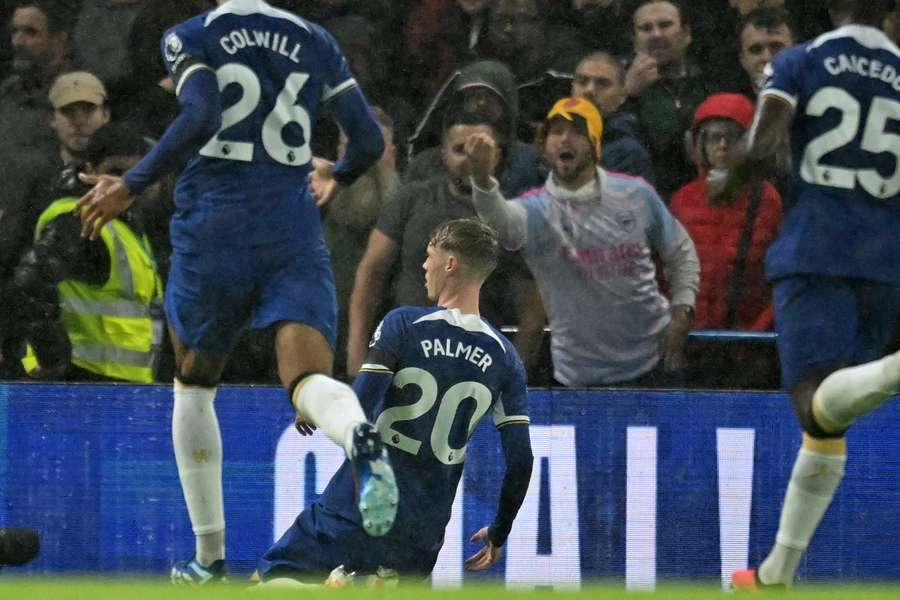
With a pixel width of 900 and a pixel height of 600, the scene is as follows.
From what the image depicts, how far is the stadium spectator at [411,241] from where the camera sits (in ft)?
26.0

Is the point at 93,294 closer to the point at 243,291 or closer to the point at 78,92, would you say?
the point at 78,92

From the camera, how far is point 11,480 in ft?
26.5

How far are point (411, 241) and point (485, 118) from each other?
65 centimetres

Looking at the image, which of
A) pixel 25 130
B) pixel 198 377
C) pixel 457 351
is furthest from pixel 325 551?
pixel 25 130

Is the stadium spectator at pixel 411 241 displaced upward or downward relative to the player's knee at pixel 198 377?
upward

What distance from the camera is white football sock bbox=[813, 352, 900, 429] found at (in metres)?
5.59

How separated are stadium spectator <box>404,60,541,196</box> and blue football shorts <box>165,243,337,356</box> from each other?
1.78 meters

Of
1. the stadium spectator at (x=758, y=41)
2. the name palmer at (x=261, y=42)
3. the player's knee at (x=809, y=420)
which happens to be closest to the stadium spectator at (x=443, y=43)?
the stadium spectator at (x=758, y=41)

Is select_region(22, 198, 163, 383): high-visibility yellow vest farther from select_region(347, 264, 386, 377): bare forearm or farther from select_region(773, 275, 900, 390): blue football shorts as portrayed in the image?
select_region(773, 275, 900, 390): blue football shorts

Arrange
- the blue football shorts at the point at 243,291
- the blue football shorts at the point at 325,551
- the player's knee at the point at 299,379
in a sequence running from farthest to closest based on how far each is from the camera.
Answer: the blue football shorts at the point at 243,291 < the player's knee at the point at 299,379 < the blue football shorts at the point at 325,551

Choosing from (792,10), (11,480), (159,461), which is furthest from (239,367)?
(792,10)

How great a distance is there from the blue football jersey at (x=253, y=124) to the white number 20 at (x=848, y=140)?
1.72m

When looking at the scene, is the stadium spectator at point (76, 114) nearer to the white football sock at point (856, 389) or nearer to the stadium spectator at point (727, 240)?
the stadium spectator at point (727, 240)

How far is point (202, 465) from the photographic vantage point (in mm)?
6445
